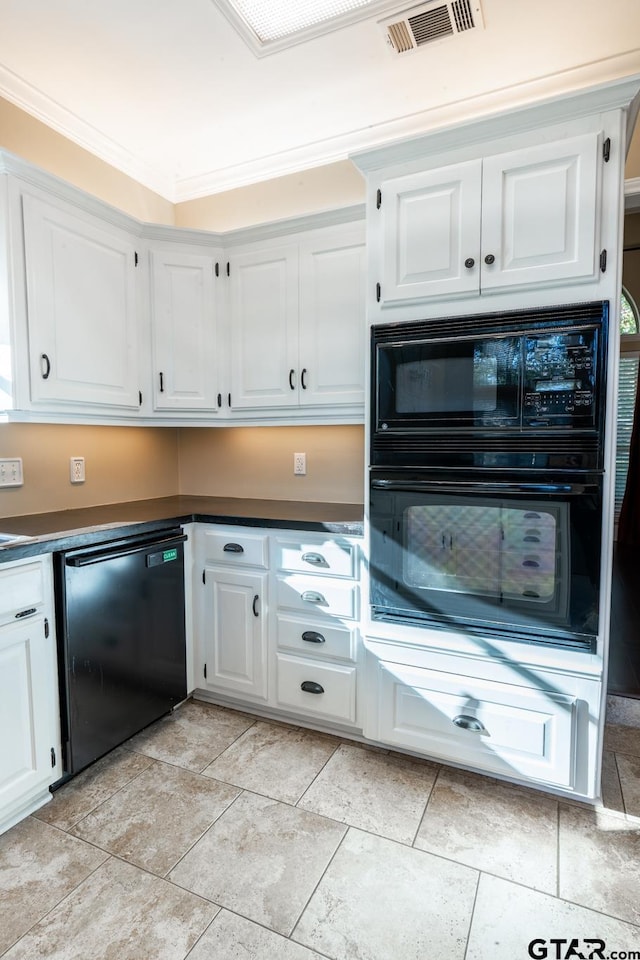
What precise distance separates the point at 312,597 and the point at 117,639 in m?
0.81

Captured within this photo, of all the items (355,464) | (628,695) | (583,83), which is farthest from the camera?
(355,464)

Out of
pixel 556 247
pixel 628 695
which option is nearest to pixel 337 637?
pixel 628 695

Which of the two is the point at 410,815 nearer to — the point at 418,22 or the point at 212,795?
the point at 212,795

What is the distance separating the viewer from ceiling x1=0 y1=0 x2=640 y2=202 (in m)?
1.86

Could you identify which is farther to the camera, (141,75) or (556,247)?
(141,75)

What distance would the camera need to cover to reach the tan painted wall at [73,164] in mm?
2191

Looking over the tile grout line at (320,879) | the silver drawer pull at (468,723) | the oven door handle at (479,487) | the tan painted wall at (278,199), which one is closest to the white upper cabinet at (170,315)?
the tan painted wall at (278,199)

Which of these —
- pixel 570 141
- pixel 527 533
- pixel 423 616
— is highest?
pixel 570 141

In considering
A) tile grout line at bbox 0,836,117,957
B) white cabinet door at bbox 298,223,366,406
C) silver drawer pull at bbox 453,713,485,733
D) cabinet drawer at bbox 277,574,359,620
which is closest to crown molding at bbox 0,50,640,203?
white cabinet door at bbox 298,223,366,406

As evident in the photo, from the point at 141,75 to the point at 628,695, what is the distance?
3521 mm

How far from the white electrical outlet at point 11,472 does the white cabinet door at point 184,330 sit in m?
0.67

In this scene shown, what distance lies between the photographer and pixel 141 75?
2.13m

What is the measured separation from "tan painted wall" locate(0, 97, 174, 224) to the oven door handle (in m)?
1.99

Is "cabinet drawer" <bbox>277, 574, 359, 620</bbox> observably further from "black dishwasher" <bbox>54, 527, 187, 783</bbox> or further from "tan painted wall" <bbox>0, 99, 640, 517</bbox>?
"tan painted wall" <bbox>0, 99, 640, 517</bbox>
